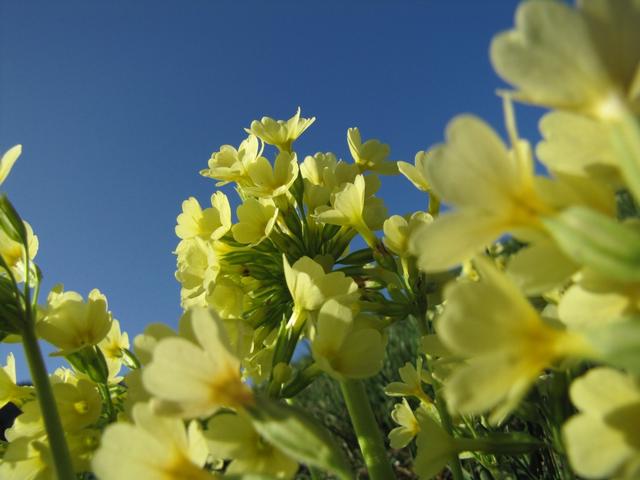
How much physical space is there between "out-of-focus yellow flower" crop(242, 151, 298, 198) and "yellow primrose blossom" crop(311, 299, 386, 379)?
67 centimetres

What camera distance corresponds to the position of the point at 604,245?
0.69 metres

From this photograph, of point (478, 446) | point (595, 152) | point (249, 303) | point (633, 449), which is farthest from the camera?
point (249, 303)

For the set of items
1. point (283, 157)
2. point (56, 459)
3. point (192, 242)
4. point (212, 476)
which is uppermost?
point (283, 157)

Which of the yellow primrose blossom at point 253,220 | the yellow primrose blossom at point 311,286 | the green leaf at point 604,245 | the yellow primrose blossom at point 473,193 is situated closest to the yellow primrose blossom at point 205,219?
the yellow primrose blossom at point 253,220

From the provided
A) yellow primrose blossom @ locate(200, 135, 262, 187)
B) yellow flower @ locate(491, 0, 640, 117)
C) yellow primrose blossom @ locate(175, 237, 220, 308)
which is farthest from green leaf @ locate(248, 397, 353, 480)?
yellow primrose blossom @ locate(200, 135, 262, 187)

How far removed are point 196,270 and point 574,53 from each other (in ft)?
4.38

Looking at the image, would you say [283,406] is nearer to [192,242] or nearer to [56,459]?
[56,459]

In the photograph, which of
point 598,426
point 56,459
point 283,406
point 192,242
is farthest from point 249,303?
point 598,426

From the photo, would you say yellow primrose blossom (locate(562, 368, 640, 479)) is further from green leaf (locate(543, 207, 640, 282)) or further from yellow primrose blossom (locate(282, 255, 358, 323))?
yellow primrose blossom (locate(282, 255, 358, 323))

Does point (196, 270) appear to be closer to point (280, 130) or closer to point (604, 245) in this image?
point (280, 130)

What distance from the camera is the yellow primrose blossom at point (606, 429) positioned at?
2.12ft

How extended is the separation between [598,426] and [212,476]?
0.54m

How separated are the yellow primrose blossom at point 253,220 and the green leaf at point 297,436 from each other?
0.91 metres

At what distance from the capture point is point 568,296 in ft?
2.73
